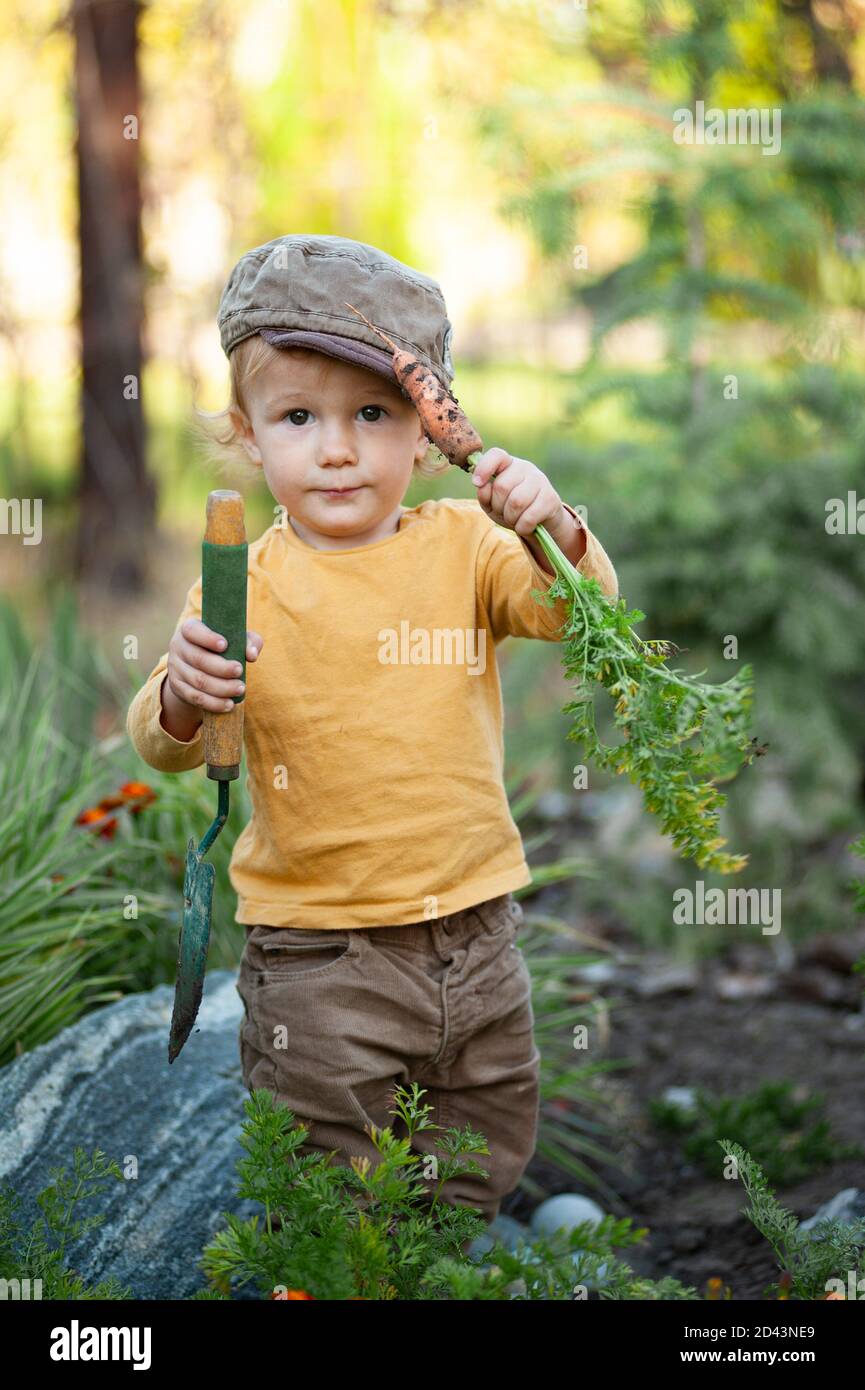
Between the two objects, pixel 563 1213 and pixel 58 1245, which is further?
pixel 563 1213

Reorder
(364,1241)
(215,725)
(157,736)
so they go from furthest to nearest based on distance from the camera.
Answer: (157,736) < (215,725) < (364,1241)

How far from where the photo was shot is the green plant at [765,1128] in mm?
3070

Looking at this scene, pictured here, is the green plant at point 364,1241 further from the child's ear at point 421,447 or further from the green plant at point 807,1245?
the child's ear at point 421,447

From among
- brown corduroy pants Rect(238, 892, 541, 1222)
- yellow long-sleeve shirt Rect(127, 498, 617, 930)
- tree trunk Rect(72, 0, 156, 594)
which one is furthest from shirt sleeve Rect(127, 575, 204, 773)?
tree trunk Rect(72, 0, 156, 594)

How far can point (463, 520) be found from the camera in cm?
232

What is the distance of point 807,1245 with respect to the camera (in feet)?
7.09

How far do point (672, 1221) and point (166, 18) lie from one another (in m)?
6.36

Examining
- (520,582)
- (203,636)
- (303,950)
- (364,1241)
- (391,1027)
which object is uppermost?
(520,582)

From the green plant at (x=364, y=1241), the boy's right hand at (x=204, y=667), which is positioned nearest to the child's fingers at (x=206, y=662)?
the boy's right hand at (x=204, y=667)

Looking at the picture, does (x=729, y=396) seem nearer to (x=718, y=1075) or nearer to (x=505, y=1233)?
(x=718, y=1075)

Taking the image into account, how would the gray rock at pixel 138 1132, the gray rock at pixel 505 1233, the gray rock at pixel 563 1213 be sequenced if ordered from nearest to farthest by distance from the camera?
the gray rock at pixel 138 1132
the gray rock at pixel 505 1233
the gray rock at pixel 563 1213

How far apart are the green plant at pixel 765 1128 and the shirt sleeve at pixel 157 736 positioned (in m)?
1.48

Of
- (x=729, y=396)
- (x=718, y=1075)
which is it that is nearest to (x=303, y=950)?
(x=718, y=1075)

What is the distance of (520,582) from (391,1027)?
28.0 inches
